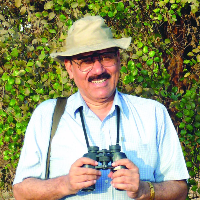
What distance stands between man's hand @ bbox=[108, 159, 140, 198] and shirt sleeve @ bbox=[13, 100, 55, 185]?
62cm

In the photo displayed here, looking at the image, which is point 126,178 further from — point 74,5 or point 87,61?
point 74,5

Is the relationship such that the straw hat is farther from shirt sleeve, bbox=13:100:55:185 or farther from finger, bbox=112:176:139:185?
finger, bbox=112:176:139:185

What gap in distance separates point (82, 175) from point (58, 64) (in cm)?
201

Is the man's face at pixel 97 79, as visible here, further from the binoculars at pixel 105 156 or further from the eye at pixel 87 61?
the binoculars at pixel 105 156

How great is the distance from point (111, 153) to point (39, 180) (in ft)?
1.88

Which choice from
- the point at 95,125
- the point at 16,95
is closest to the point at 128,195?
the point at 95,125

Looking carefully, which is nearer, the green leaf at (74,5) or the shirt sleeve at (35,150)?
the shirt sleeve at (35,150)

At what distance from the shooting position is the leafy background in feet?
13.3

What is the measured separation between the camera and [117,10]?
4152mm

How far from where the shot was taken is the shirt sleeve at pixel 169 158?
2736mm

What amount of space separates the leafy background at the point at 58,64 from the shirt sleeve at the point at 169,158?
4.26 feet

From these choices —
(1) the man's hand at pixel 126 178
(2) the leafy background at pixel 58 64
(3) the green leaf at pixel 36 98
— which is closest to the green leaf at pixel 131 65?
(2) the leafy background at pixel 58 64

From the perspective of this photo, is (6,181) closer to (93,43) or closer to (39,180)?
(39,180)

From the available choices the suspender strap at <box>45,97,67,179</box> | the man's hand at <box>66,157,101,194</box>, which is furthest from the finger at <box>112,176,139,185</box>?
the suspender strap at <box>45,97,67,179</box>
